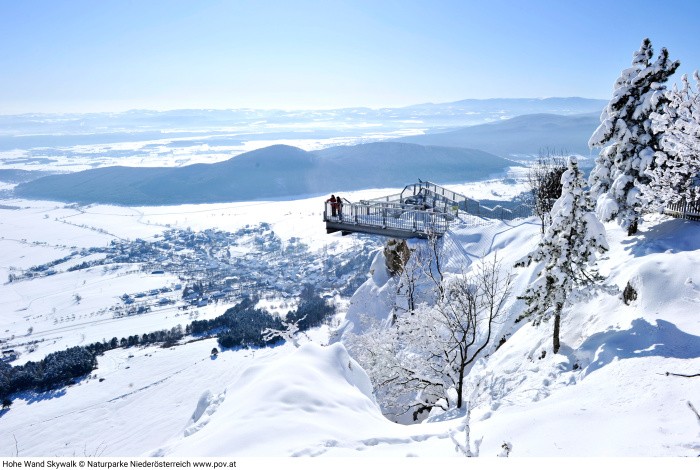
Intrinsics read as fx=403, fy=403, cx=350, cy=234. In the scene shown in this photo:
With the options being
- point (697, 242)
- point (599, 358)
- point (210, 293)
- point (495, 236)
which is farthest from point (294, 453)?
point (210, 293)

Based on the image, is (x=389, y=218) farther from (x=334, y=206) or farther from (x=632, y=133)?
(x=632, y=133)

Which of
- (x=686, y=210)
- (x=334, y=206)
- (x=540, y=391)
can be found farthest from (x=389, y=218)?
(x=540, y=391)

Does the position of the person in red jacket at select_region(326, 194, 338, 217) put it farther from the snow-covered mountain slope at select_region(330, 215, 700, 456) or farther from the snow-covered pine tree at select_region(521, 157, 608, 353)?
the snow-covered pine tree at select_region(521, 157, 608, 353)

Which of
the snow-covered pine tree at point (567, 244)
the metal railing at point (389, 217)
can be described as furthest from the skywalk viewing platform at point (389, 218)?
the snow-covered pine tree at point (567, 244)

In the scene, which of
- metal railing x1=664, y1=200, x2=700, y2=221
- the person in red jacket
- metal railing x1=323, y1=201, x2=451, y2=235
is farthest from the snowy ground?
the person in red jacket

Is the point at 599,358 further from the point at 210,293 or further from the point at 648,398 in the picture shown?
the point at 210,293

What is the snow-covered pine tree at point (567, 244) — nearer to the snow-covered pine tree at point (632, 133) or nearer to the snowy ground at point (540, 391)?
the snowy ground at point (540, 391)
